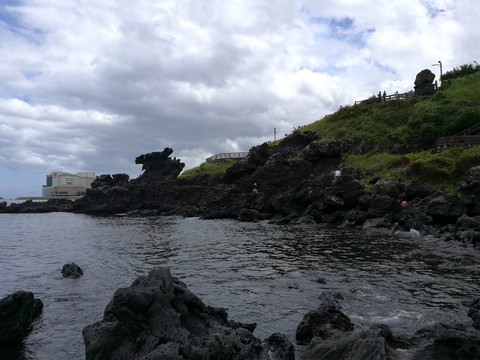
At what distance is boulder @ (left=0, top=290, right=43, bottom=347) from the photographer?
1066cm

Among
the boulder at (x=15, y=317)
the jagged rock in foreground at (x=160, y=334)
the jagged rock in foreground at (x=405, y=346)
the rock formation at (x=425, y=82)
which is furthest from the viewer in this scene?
the rock formation at (x=425, y=82)

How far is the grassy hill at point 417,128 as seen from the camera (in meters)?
44.0

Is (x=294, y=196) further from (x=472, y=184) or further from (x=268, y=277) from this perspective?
(x=268, y=277)

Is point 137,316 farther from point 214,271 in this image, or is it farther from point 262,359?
point 214,271

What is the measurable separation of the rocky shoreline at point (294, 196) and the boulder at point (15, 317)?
27.2 m

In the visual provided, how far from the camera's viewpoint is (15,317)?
11.2 m

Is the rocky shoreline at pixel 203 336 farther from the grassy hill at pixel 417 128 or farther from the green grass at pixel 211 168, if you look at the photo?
the green grass at pixel 211 168

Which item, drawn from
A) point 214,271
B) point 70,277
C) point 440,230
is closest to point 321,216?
point 440,230

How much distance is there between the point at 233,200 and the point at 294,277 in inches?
1666

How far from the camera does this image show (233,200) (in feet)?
197

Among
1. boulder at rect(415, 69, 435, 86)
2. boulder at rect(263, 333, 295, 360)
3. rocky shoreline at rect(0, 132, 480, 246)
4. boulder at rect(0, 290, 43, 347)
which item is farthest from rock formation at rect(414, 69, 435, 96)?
boulder at rect(0, 290, 43, 347)

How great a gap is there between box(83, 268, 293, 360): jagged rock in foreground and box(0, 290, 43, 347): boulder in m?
3.09

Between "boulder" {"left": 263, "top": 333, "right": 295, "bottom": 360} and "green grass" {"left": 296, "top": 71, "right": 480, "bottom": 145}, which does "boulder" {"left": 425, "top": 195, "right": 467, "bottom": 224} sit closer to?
"boulder" {"left": 263, "top": 333, "right": 295, "bottom": 360}

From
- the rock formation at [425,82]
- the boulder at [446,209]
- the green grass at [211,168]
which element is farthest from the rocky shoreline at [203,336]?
the green grass at [211,168]
